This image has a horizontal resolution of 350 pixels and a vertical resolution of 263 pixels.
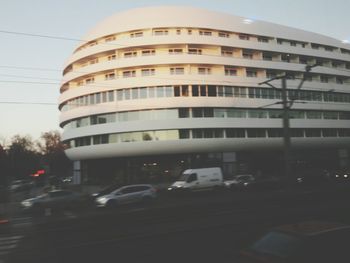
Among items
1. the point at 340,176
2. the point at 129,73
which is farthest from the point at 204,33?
the point at 340,176

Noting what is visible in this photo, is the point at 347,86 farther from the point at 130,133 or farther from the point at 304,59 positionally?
the point at 130,133

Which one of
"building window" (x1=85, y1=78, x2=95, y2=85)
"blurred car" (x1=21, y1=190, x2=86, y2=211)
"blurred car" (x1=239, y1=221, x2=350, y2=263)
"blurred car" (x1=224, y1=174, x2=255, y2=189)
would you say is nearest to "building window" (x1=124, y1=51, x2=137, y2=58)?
"building window" (x1=85, y1=78, x2=95, y2=85)

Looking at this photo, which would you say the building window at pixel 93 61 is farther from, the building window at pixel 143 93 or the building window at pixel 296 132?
the building window at pixel 296 132

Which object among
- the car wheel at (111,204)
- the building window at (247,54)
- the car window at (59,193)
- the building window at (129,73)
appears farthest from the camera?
the building window at (247,54)

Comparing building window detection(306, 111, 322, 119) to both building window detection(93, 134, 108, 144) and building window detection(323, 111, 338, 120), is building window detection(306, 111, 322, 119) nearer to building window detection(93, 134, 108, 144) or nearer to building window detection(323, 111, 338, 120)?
building window detection(323, 111, 338, 120)

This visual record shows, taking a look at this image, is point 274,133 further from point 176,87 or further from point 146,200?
point 146,200

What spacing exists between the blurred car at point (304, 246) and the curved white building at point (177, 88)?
133ft

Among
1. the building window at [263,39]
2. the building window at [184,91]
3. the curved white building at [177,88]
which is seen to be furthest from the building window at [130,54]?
the building window at [263,39]

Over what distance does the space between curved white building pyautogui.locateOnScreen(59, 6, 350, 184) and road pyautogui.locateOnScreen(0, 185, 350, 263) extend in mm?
26617

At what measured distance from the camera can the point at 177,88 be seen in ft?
158

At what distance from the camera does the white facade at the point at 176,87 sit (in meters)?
47.3

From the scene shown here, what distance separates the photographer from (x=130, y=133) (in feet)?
155

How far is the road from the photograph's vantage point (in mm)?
10664

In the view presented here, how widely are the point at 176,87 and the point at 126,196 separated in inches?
989
